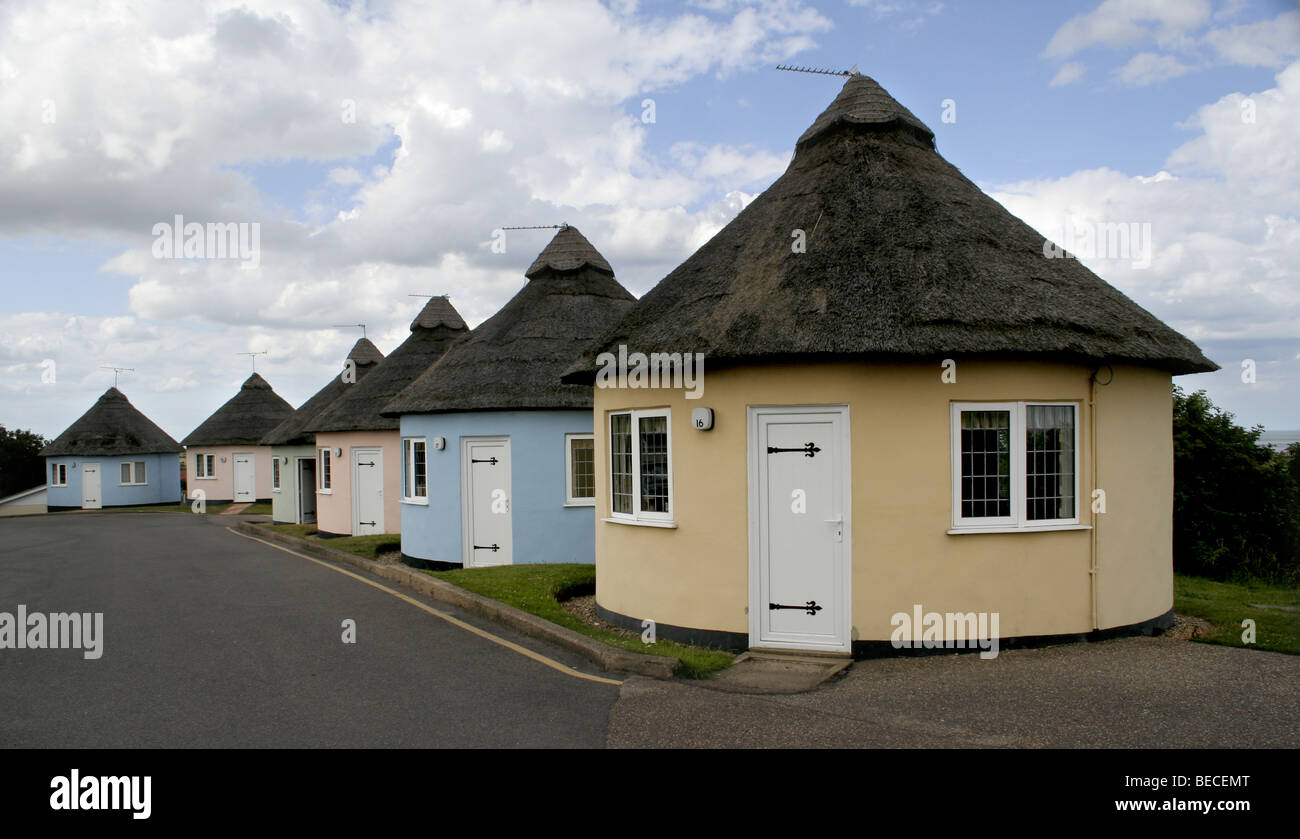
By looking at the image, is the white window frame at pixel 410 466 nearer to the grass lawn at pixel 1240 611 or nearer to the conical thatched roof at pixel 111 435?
the grass lawn at pixel 1240 611

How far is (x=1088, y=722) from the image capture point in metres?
6.41

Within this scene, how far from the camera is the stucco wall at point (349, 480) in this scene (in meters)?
22.7

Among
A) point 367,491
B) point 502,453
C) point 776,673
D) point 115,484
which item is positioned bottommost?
point 115,484

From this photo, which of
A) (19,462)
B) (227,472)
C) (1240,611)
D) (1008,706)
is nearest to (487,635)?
(1008,706)

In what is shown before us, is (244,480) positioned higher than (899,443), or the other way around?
(899,443)

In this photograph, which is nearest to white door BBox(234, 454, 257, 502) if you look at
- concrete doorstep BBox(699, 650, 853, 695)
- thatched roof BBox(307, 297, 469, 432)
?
→ thatched roof BBox(307, 297, 469, 432)

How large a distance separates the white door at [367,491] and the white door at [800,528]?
16.1 meters

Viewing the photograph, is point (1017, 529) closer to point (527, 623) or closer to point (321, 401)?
point (527, 623)

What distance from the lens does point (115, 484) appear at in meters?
45.1

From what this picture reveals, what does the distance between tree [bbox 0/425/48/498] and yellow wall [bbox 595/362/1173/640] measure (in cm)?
5693

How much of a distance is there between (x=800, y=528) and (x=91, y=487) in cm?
4716

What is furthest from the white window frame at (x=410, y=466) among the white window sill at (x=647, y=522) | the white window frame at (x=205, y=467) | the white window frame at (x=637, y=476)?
the white window frame at (x=205, y=467)
